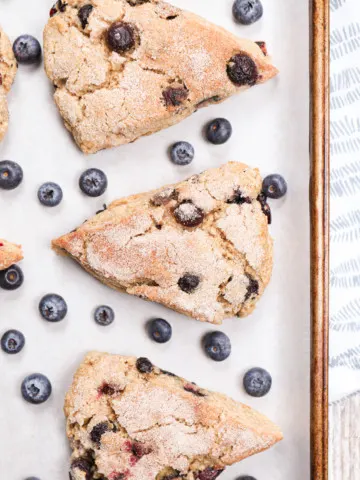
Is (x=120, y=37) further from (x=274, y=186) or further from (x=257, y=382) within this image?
(x=257, y=382)

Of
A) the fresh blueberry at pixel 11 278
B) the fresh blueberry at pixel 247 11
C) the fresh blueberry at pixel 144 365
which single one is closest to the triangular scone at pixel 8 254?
the fresh blueberry at pixel 11 278

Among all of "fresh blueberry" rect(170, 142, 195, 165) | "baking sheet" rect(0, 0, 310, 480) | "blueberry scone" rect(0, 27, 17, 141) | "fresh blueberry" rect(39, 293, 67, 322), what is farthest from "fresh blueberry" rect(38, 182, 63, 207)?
"fresh blueberry" rect(170, 142, 195, 165)

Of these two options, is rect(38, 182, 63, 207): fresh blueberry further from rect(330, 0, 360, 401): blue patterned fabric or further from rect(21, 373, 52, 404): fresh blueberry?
rect(330, 0, 360, 401): blue patterned fabric

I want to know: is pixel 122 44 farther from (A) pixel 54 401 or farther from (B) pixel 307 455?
(B) pixel 307 455

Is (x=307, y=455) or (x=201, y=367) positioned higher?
(x=201, y=367)

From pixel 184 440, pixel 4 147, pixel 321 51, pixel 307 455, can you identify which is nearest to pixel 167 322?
pixel 184 440

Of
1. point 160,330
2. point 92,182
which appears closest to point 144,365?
point 160,330
